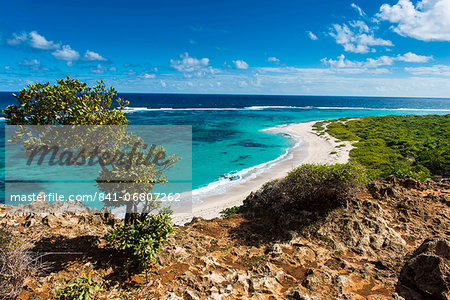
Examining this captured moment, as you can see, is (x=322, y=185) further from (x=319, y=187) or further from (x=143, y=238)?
(x=143, y=238)

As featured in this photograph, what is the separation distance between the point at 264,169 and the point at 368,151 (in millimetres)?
Answer: 18183

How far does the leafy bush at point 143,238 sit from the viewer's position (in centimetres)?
710

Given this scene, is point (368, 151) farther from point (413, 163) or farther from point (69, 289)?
point (69, 289)

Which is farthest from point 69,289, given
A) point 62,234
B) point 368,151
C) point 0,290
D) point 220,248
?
point 368,151

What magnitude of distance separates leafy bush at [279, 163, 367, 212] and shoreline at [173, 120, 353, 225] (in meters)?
8.33

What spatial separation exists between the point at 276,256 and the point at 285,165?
25.1m

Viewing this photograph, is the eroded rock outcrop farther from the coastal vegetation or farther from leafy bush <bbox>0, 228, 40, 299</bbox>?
leafy bush <bbox>0, 228, 40, 299</bbox>

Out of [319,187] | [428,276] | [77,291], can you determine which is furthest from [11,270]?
[319,187]

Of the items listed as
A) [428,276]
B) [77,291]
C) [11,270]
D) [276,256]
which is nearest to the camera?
[77,291]

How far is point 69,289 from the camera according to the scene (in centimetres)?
600

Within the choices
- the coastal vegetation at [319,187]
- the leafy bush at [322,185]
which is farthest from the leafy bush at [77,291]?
the leafy bush at [322,185]

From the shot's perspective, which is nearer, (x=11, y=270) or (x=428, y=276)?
(x=11, y=270)

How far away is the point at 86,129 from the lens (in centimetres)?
757

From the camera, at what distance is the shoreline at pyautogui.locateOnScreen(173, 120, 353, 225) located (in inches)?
797
